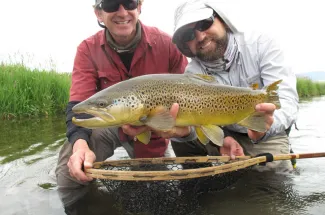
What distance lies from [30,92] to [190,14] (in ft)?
19.4

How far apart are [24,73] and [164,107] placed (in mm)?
6587

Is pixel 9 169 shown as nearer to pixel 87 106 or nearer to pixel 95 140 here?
pixel 95 140

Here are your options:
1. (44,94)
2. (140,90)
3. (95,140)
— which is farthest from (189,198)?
(44,94)

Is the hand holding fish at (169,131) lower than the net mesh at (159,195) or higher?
higher

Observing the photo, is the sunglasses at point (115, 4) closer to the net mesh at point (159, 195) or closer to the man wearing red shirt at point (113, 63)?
the man wearing red shirt at point (113, 63)

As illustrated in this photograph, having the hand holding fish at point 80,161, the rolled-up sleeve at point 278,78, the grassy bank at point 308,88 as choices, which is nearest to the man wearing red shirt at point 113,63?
the hand holding fish at point 80,161

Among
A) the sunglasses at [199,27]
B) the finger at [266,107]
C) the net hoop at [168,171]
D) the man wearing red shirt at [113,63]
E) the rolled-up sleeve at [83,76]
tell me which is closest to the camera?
the net hoop at [168,171]

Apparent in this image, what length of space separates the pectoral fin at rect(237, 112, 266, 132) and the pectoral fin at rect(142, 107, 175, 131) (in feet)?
2.17

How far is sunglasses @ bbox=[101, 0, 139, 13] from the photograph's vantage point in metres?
3.40

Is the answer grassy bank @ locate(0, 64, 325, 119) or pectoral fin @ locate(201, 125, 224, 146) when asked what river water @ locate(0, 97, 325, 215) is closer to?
pectoral fin @ locate(201, 125, 224, 146)

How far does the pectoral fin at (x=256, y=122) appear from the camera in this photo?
2.76 meters

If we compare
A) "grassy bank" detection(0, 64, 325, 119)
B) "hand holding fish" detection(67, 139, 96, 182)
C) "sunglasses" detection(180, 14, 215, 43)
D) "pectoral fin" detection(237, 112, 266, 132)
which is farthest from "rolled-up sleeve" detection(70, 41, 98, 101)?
"grassy bank" detection(0, 64, 325, 119)

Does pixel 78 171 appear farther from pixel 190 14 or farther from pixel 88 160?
pixel 190 14

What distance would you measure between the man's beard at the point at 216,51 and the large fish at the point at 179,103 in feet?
1.99
